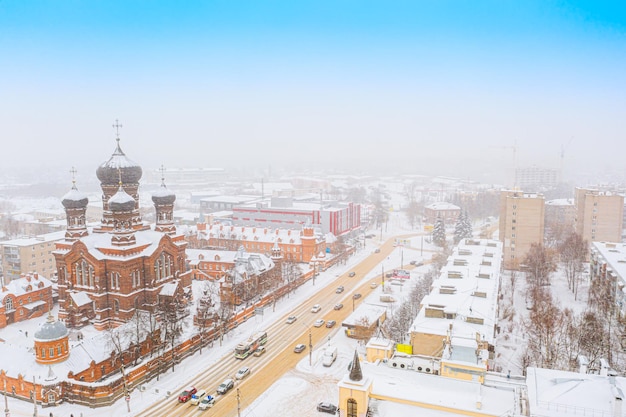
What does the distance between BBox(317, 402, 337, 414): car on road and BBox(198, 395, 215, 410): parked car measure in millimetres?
5862

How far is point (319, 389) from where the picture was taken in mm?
27922

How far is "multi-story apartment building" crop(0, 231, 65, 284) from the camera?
176ft

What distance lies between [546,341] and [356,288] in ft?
70.0

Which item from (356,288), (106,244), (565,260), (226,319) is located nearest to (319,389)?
(226,319)

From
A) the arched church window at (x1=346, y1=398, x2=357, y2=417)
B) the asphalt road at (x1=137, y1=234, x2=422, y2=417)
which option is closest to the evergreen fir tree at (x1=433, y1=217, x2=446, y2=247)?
the asphalt road at (x1=137, y1=234, x2=422, y2=417)

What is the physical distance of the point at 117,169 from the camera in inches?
1494

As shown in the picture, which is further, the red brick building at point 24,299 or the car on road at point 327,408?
the red brick building at point 24,299

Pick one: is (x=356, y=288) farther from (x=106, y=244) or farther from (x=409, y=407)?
(x=409, y=407)

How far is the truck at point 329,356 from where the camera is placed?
3103 centimetres

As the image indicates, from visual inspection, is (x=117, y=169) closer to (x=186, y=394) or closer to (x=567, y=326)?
(x=186, y=394)

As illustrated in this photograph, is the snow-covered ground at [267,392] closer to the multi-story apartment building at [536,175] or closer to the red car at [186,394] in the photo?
the red car at [186,394]

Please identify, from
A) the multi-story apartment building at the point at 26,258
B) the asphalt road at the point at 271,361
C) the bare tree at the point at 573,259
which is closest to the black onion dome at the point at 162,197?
the asphalt road at the point at 271,361

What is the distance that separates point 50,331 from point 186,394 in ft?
27.4

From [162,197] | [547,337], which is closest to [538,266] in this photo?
[547,337]
